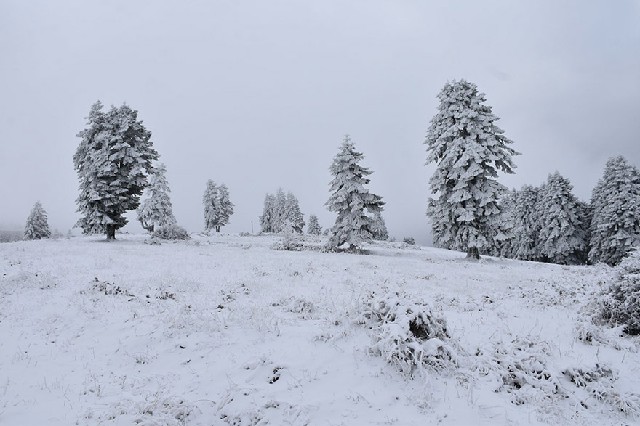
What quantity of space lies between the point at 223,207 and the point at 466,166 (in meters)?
57.8

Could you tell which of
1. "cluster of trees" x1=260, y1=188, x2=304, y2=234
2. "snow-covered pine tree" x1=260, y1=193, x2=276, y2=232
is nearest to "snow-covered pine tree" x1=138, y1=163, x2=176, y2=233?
"cluster of trees" x1=260, y1=188, x2=304, y2=234

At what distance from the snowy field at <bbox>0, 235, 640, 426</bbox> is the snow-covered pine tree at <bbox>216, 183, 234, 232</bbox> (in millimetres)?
63667

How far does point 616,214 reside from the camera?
3781 cm

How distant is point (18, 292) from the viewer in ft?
35.5

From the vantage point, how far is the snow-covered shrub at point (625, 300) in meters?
8.34

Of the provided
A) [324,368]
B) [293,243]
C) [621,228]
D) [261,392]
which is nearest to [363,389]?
[324,368]

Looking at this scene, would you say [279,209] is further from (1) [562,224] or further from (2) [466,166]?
(2) [466,166]

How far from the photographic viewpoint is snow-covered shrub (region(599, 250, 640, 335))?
834cm

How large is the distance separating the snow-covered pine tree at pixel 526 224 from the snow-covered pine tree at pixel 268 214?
51.3m

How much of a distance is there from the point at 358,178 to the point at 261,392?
24276mm

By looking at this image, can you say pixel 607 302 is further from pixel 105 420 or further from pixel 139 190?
pixel 139 190

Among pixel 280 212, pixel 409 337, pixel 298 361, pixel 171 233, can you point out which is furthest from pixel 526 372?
pixel 280 212

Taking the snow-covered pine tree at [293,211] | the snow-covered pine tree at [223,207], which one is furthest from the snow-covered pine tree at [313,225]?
the snow-covered pine tree at [223,207]

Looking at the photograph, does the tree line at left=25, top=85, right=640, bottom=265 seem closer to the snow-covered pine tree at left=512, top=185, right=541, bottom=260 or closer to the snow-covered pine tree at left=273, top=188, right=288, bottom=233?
the snow-covered pine tree at left=512, top=185, right=541, bottom=260
